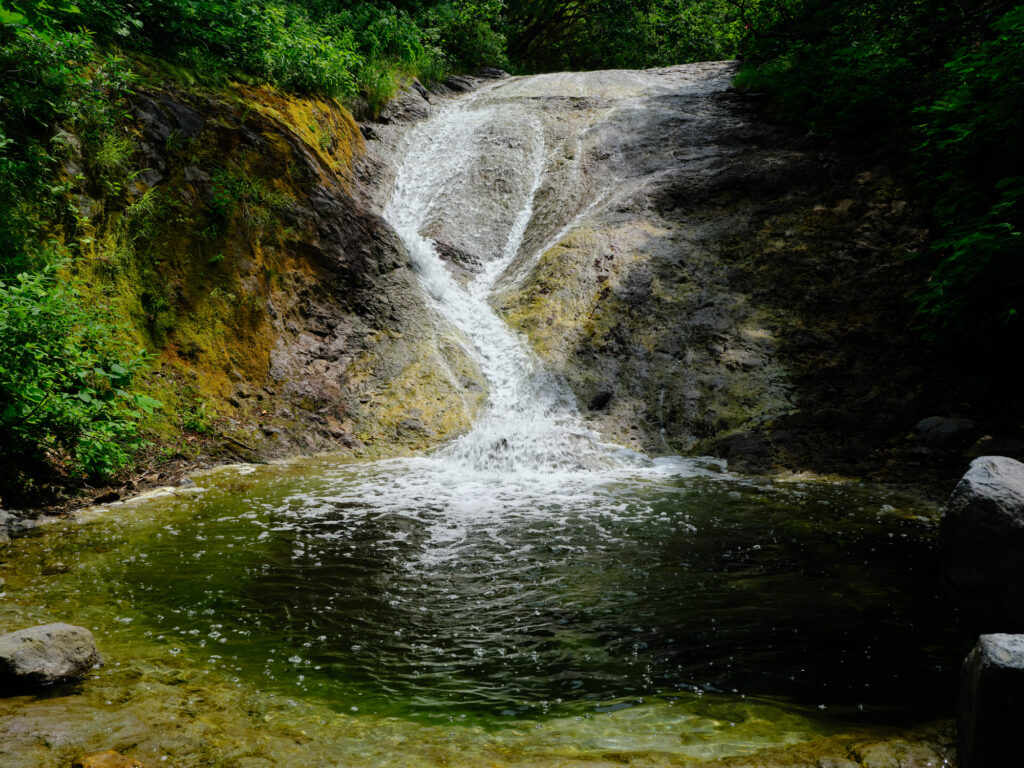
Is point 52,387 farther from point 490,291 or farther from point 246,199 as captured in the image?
point 490,291

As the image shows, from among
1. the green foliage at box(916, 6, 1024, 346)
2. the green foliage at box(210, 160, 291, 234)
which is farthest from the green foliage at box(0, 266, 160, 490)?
the green foliage at box(916, 6, 1024, 346)

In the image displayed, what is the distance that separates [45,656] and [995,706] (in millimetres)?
4127

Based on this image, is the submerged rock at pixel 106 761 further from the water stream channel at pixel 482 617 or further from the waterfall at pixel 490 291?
the waterfall at pixel 490 291

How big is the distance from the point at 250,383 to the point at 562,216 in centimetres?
765

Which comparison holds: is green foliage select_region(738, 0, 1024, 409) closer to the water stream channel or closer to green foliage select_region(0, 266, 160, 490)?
the water stream channel

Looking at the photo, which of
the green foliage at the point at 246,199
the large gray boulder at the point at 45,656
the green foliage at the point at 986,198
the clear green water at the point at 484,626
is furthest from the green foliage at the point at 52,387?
the green foliage at the point at 986,198

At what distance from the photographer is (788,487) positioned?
719 cm

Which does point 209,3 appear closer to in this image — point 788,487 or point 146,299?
point 146,299

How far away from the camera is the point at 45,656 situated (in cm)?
296

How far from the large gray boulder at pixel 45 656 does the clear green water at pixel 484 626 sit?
0.10m

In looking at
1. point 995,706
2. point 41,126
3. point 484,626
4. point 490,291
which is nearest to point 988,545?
point 995,706

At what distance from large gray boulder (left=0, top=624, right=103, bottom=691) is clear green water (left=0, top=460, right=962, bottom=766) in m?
0.10

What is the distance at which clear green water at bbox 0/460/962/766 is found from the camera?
2.76 meters

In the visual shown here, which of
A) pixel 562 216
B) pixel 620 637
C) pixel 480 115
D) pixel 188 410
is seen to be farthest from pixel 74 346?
pixel 480 115
